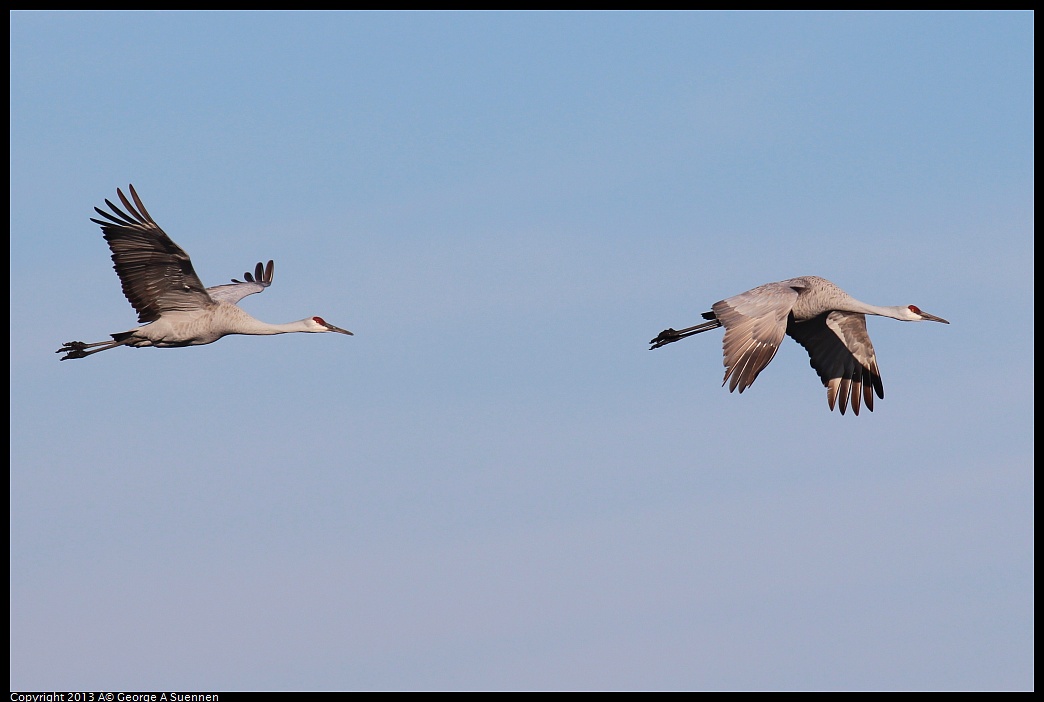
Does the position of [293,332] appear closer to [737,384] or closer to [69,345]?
[69,345]

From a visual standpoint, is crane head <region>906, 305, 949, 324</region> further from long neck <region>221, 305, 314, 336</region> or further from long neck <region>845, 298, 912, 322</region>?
long neck <region>221, 305, 314, 336</region>

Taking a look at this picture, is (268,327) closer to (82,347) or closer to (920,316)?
(82,347)

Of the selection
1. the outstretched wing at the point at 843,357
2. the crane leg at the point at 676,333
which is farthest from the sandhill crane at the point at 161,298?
Answer: the outstretched wing at the point at 843,357

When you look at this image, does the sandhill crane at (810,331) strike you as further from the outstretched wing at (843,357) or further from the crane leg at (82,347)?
the crane leg at (82,347)

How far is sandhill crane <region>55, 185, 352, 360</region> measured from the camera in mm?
16375

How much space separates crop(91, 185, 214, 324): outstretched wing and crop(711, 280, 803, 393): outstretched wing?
248 inches

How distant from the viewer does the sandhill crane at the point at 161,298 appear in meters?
16.4

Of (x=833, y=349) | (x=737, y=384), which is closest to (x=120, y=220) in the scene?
(x=737, y=384)

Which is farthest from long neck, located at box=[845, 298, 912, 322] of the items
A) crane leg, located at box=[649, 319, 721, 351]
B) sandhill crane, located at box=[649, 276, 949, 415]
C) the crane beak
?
the crane beak

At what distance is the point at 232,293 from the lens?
66.3ft

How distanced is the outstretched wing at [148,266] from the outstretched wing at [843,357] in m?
7.86

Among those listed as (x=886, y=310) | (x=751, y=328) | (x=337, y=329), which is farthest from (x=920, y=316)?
(x=337, y=329)
